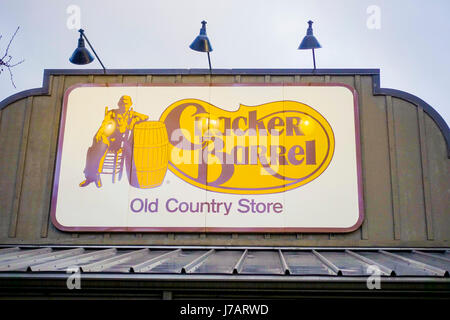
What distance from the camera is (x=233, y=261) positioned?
7215 millimetres

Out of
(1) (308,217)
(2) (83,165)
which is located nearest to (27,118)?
(2) (83,165)

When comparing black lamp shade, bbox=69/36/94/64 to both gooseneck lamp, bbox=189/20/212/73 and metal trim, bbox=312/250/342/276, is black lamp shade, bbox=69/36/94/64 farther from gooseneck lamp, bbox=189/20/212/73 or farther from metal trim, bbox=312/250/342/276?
metal trim, bbox=312/250/342/276

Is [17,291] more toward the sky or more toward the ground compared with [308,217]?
more toward the ground

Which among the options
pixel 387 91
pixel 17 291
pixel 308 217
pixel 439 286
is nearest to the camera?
pixel 439 286

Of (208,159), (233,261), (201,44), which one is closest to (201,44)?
(201,44)

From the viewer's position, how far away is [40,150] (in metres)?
9.65

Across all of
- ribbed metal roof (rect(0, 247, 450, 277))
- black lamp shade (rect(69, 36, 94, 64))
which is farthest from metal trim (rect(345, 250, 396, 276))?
black lamp shade (rect(69, 36, 94, 64))

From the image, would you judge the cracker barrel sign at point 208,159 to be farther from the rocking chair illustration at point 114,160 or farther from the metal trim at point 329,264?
the metal trim at point 329,264

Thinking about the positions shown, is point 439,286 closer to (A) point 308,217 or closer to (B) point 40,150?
(A) point 308,217

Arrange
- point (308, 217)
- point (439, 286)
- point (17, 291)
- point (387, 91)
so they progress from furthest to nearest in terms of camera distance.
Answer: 1. point (387, 91)
2. point (308, 217)
3. point (17, 291)
4. point (439, 286)

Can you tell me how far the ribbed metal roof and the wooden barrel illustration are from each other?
49.8 inches

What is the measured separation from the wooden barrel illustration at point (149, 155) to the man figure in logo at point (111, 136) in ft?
0.50

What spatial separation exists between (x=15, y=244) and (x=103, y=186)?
1.84 m

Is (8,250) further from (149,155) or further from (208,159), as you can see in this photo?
(208,159)
